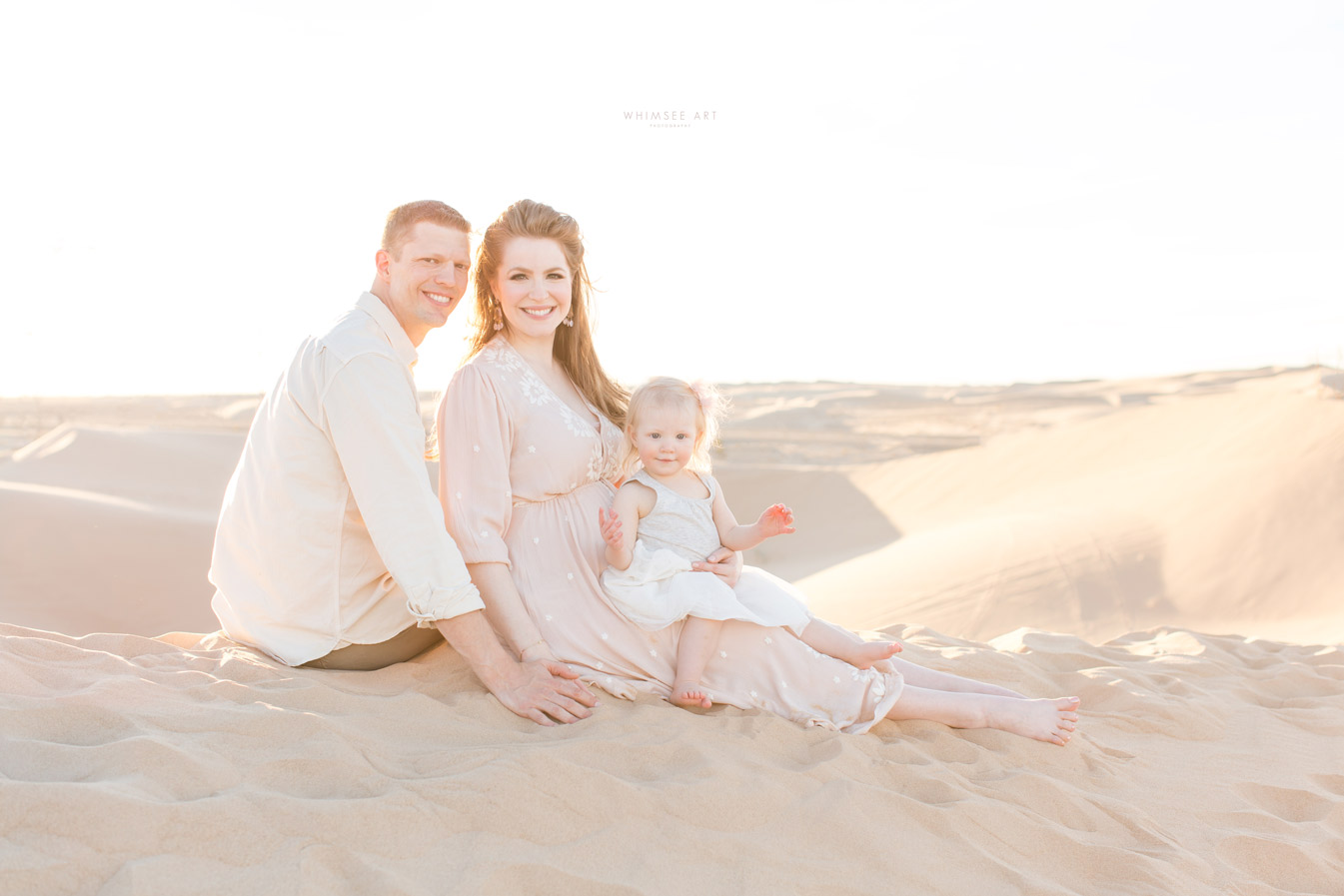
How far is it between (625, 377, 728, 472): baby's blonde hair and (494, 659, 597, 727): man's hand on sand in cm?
90

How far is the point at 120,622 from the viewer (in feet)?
21.9

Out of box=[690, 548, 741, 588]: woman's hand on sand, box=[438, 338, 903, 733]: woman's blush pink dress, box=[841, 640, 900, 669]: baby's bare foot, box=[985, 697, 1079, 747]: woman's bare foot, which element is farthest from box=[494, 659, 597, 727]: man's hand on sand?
box=[985, 697, 1079, 747]: woman's bare foot

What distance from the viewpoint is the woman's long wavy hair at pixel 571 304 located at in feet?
11.8

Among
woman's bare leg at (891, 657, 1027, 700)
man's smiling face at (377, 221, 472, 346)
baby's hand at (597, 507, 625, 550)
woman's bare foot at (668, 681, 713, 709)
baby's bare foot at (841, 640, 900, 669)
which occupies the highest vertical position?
man's smiling face at (377, 221, 472, 346)

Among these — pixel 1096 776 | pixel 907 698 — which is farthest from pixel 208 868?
pixel 1096 776

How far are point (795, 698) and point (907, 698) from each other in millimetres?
441

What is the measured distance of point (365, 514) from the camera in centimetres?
305

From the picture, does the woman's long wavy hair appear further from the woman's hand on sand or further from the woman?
the woman's hand on sand

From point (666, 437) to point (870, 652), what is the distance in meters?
1.04

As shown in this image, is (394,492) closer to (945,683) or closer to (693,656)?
(693,656)

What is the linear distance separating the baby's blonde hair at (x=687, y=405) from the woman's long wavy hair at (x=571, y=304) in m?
0.23

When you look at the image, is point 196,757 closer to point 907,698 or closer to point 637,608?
point 637,608

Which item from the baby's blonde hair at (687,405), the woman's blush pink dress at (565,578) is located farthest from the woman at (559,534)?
the baby's blonde hair at (687,405)

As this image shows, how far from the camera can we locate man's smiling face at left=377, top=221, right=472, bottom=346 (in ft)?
11.2
